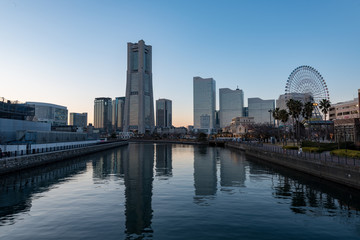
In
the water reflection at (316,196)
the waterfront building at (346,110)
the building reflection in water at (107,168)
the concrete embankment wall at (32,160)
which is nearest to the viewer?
the water reflection at (316,196)

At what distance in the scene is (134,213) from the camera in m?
22.5

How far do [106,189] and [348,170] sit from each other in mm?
34830

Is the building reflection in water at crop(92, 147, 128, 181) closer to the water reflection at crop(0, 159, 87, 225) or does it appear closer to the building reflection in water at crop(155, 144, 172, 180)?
the water reflection at crop(0, 159, 87, 225)

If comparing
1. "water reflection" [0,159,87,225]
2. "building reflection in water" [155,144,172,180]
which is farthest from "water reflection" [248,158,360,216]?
"water reflection" [0,159,87,225]

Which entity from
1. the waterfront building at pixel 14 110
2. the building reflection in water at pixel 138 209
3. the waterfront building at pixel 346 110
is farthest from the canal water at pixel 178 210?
the waterfront building at pixel 346 110

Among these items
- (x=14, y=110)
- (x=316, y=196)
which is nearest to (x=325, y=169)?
(x=316, y=196)

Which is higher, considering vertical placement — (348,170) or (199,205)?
(348,170)

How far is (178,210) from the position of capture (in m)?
23.2

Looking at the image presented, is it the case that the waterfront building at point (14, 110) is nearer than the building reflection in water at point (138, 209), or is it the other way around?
the building reflection in water at point (138, 209)

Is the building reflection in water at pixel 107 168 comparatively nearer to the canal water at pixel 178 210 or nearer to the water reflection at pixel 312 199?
the canal water at pixel 178 210

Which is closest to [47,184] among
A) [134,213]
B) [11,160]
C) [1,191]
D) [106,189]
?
[1,191]

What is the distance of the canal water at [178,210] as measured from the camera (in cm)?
1789

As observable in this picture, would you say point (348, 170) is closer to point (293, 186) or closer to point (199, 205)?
point (293, 186)

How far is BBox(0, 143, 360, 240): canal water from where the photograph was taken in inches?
704
